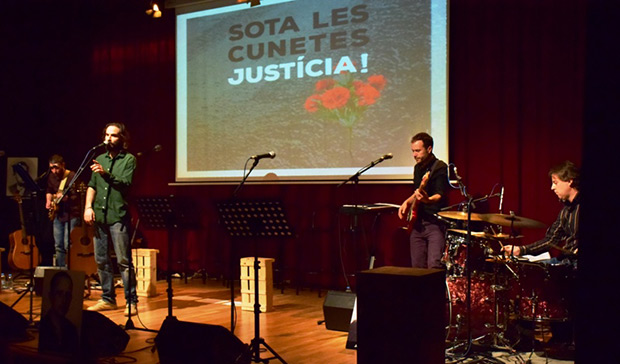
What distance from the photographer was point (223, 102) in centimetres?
857

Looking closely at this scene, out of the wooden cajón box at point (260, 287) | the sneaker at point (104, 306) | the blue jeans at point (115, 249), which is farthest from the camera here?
the wooden cajón box at point (260, 287)

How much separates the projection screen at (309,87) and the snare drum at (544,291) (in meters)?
2.55

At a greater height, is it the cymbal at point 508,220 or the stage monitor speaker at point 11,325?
the cymbal at point 508,220

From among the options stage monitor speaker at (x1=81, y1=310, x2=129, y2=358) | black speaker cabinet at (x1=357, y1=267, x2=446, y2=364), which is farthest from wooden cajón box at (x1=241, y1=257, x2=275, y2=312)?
black speaker cabinet at (x1=357, y1=267, x2=446, y2=364)

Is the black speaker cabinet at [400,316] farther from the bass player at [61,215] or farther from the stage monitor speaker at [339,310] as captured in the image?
the bass player at [61,215]

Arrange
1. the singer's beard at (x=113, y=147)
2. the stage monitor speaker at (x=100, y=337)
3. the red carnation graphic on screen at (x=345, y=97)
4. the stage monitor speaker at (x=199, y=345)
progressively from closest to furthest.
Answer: the stage monitor speaker at (x=199, y=345)
the stage monitor speaker at (x=100, y=337)
the singer's beard at (x=113, y=147)
the red carnation graphic on screen at (x=345, y=97)

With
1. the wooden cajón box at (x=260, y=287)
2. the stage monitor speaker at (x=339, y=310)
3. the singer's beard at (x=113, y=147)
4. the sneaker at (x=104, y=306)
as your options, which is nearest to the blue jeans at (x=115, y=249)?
the sneaker at (x=104, y=306)

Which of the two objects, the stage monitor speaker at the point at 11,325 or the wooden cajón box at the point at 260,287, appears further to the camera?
the wooden cajón box at the point at 260,287

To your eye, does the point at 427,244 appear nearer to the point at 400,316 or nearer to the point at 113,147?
the point at 400,316

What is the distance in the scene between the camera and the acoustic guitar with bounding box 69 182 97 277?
7285 mm

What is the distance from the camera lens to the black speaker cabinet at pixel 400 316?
329cm

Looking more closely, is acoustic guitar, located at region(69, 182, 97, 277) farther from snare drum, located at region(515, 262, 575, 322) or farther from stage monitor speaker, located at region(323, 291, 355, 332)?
snare drum, located at region(515, 262, 575, 322)

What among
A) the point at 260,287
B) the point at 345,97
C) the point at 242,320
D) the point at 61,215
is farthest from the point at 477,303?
the point at 61,215

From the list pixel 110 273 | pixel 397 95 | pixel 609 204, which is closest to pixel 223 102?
pixel 397 95
